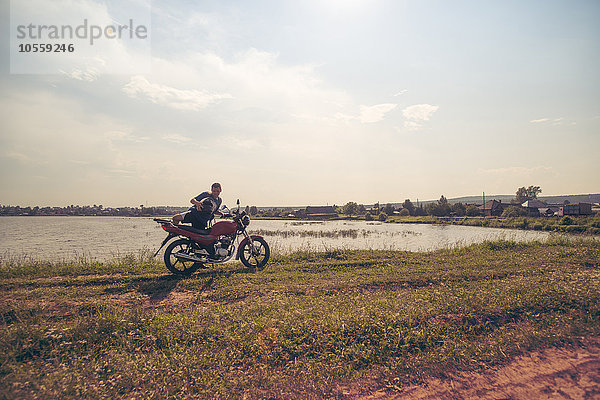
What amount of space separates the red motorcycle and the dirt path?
6056mm

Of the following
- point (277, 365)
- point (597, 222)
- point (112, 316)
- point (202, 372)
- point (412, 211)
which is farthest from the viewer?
point (412, 211)

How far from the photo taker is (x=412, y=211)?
8612 cm

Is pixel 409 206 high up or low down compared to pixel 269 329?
up

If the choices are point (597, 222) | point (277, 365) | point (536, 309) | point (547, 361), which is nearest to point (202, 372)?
point (277, 365)

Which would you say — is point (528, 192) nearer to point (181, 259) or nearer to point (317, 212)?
point (317, 212)

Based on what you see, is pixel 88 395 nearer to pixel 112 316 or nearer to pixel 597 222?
pixel 112 316

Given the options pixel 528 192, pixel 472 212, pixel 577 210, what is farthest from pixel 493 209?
pixel 528 192

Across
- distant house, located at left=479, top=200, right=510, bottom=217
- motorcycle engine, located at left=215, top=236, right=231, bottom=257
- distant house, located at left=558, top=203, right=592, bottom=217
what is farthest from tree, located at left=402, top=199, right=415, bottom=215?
motorcycle engine, located at left=215, top=236, right=231, bottom=257

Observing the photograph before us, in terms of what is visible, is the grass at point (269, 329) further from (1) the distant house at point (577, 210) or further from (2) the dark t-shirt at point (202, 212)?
(1) the distant house at point (577, 210)

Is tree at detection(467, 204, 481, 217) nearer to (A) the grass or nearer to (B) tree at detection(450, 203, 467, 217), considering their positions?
(B) tree at detection(450, 203, 467, 217)

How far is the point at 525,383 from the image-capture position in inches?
137

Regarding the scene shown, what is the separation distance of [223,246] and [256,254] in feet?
3.53

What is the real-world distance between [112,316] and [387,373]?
4138 millimetres

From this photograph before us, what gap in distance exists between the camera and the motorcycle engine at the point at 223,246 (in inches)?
337
